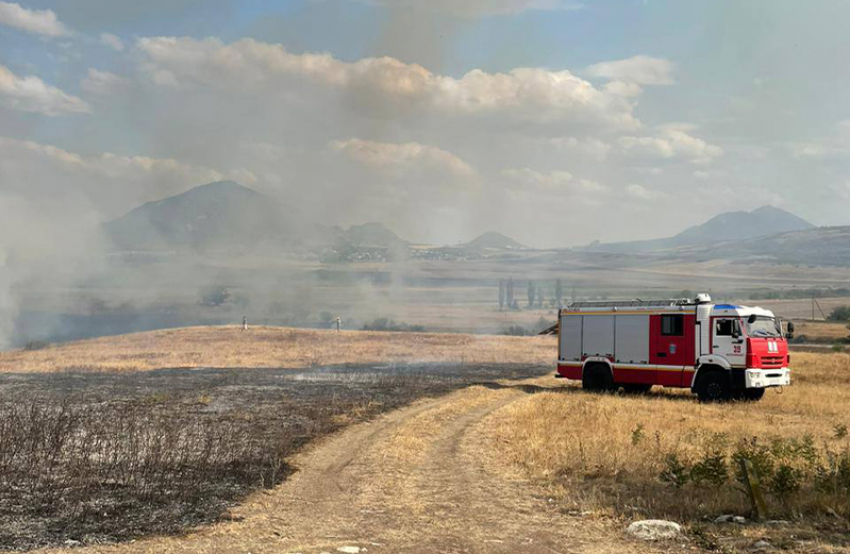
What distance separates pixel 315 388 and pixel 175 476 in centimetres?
1718

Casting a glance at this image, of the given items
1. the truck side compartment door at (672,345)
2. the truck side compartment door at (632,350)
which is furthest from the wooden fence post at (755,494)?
the truck side compartment door at (632,350)

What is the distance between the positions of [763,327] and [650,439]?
13.5m

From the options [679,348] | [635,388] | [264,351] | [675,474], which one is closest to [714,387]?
[679,348]

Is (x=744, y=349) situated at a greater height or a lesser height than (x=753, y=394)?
greater

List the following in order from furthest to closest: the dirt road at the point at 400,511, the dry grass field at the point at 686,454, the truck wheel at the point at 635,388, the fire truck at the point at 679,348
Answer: the truck wheel at the point at 635,388
the fire truck at the point at 679,348
the dry grass field at the point at 686,454
the dirt road at the point at 400,511

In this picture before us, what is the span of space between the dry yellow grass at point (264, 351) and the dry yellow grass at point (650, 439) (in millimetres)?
22389

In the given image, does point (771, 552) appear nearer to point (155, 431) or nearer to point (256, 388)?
point (155, 431)

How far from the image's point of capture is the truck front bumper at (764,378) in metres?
28.9

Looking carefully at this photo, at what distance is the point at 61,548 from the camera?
33.5 feet

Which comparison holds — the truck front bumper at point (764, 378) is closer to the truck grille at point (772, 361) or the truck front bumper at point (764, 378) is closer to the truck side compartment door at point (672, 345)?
the truck grille at point (772, 361)

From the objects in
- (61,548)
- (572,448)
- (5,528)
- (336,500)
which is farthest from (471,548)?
(572,448)

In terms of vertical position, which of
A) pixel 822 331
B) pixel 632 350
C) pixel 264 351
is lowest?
pixel 264 351

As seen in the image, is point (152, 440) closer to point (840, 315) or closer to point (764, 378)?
point (764, 378)

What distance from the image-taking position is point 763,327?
29938mm
